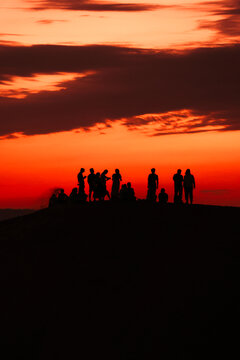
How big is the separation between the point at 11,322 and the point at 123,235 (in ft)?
26.6

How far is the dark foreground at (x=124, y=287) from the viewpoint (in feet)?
91.1

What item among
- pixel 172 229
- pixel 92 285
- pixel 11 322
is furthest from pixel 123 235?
pixel 11 322

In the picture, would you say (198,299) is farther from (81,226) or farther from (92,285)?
(81,226)

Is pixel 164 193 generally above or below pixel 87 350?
above

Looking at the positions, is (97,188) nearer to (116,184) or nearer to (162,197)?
(116,184)

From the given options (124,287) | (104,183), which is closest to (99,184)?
(104,183)

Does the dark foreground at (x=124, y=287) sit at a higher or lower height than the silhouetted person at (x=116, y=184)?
lower

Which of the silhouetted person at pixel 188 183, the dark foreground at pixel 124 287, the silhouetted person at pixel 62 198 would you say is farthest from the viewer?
the silhouetted person at pixel 62 198

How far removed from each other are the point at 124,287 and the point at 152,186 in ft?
40.9

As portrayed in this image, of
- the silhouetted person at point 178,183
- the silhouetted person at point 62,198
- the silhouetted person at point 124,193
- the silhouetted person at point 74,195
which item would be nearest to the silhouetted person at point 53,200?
the silhouetted person at point 62,198

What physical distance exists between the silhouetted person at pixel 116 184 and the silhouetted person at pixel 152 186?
5.01 feet

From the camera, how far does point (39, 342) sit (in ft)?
94.7

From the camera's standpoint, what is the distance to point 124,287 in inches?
1234

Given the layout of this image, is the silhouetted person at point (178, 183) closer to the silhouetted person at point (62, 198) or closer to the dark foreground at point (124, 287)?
the dark foreground at point (124, 287)
